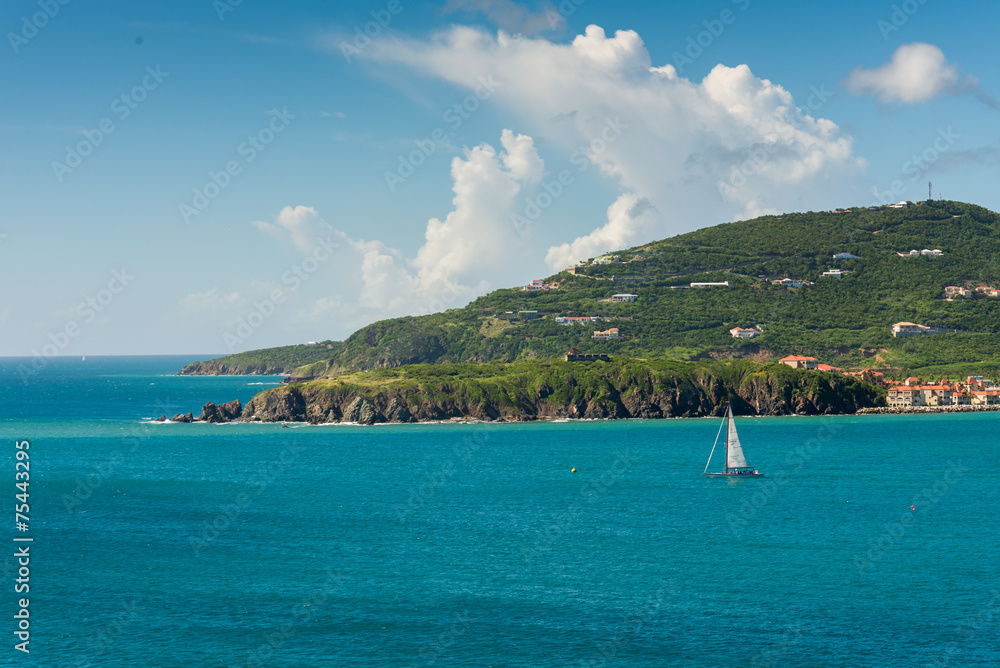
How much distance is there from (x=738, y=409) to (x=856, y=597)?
127m

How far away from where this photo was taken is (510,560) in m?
59.8

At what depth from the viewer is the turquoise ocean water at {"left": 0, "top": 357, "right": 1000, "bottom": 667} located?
4372 centimetres

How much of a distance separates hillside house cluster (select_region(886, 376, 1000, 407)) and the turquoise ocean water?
78.9m

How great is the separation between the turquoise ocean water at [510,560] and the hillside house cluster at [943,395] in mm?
78929

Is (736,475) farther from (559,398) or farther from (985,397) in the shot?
(985,397)

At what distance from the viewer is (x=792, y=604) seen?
4978 cm

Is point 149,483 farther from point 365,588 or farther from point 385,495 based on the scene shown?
point 365,588

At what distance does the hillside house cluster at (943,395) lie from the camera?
615 feet

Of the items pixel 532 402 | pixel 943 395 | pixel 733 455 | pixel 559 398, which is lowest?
pixel 733 455

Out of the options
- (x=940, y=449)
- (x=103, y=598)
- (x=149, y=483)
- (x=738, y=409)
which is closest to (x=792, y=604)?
(x=103, y=598)
